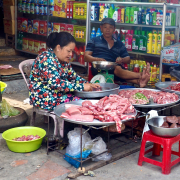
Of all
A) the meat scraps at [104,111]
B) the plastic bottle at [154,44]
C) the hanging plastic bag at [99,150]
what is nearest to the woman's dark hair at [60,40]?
the meat scraps at [104,111]

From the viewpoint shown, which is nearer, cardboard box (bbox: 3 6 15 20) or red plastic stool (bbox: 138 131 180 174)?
red plastic stool (bbox: 138 131 180 174)

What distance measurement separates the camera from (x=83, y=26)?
23.9ft

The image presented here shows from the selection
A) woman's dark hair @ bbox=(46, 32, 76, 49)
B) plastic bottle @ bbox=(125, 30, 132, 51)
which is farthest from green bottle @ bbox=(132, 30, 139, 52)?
woman's dark hair @ bbox=(46, 32, 76, 49)

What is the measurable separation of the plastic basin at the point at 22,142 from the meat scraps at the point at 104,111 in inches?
29.5

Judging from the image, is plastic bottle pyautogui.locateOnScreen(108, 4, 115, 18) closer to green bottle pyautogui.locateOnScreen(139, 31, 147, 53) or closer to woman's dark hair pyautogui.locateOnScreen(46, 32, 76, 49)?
green bottle pyautogui.locateOnScreen(139, 31, 147, 53)

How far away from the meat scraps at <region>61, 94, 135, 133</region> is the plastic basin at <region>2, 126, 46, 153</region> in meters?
0.75

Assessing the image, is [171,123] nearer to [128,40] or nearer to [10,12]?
[128,40]

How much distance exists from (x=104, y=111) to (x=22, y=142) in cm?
114

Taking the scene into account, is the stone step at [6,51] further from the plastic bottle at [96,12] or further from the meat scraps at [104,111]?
the meat scraps at [104,111]

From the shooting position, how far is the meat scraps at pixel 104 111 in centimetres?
325

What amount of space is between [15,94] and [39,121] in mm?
1968

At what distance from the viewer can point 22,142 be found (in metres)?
3.78

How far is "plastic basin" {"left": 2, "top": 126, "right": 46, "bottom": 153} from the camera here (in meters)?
3.82

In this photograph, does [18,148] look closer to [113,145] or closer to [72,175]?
[72,175]
